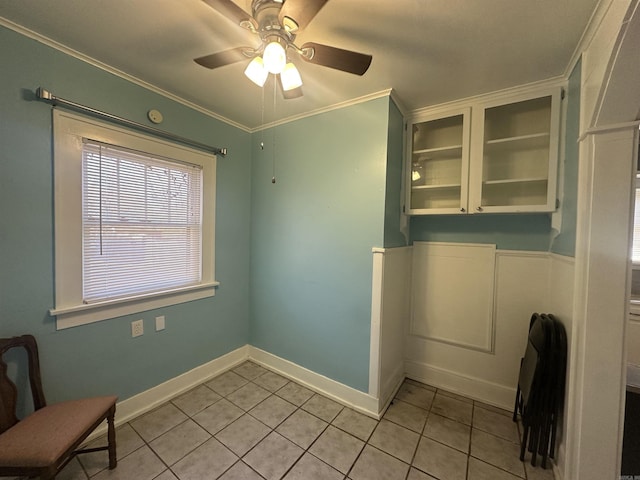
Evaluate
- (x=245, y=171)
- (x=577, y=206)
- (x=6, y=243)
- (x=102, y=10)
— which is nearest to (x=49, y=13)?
(x=102, y=10)

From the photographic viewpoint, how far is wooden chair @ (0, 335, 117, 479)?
43.6 inches

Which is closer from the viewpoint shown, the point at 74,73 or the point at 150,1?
the point at 150,1

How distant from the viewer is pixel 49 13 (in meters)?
1.31

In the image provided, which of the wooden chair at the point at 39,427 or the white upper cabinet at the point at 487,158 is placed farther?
the white upper cabinet at the point at 487,158

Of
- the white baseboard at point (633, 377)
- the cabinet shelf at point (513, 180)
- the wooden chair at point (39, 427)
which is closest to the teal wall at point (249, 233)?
the wooden chair at point (39, 427)

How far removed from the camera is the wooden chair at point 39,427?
111cm

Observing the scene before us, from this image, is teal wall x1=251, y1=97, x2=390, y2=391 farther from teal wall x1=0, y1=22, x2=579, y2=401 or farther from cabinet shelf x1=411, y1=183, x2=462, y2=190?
cabinet shelf x1=411, y1=183, x2=462, y2=190

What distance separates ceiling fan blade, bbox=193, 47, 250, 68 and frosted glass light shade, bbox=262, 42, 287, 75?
0.60 ft

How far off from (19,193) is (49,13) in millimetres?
972

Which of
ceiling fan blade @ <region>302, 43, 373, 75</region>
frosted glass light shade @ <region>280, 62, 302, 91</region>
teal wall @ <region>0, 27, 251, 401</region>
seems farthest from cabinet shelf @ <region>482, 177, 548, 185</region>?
teal wall @ <region>0, 27, 251, 401</region>

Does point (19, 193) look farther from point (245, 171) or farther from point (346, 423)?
point (346, 423)

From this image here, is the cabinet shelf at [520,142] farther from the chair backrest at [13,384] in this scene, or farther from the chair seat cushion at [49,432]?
the chair backrest at [13,384]

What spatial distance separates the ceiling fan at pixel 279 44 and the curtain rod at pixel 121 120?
931 millimetres

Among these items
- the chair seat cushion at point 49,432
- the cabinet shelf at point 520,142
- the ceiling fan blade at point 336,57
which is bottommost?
the chair seat cushion at point 49,432
